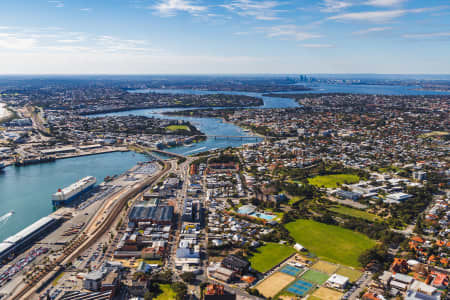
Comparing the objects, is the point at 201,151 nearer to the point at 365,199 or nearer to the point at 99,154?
the point at 99,154

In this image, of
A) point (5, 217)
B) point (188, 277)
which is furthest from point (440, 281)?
point (5, 217)

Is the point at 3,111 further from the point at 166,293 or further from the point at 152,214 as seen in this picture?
the point at 166,293

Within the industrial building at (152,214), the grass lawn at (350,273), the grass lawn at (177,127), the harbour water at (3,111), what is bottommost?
the grass lawn at (350,273)

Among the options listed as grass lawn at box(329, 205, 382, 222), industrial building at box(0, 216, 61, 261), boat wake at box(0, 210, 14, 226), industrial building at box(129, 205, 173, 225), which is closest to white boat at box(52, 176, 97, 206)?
boat wake at box(0, 210, 14, 226)

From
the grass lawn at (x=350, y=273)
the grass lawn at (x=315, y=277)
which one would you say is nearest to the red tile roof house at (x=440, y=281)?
the grass lawn at (x=350, y=273)

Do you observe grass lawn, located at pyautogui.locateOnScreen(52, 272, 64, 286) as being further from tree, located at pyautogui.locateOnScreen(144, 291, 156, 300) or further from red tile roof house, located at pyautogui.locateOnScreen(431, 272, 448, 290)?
red tile roof house, located at pyautogui.locateOnScreen(431, 272, 448, 290)

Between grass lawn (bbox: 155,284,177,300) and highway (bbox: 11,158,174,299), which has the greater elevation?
highway (bbox: 11,158,174,299)

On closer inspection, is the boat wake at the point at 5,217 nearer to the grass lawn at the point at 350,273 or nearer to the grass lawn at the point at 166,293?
the grass lawn at the point at 166,293
